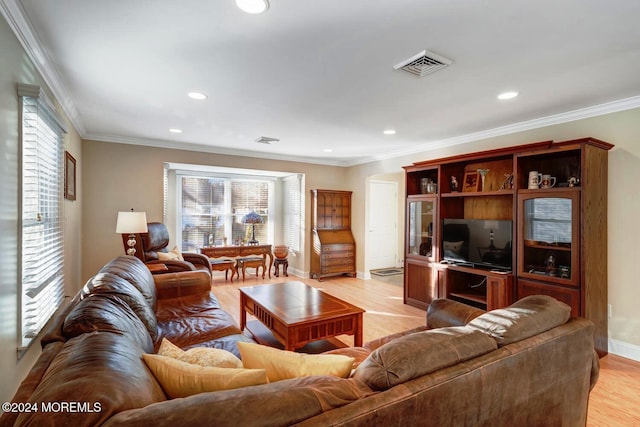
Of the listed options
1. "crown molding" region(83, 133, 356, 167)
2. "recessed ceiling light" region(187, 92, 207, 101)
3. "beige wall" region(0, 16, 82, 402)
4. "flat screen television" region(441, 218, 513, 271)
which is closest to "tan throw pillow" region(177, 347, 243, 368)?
"beige wall" region(0, 16, 82, 402)

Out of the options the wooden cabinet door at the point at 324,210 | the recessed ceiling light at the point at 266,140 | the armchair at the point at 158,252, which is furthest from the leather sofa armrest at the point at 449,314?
the wooden cabinet door at the point at 324,210

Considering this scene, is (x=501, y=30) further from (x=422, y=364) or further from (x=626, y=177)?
(x=626, y=177)

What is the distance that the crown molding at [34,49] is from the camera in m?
1.65

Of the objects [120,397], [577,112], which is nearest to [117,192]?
[120,397]

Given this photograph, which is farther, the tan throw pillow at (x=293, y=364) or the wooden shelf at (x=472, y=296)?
the wooden shelf at (x=472, y=296)

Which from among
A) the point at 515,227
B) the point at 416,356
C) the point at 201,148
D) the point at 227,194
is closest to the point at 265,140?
the point at 201,148

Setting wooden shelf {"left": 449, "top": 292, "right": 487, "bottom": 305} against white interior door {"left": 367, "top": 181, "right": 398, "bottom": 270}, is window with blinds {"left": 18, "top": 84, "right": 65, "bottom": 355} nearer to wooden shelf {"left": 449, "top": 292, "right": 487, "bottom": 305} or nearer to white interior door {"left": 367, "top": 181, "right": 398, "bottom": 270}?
wooden shelf {"left": 449, "top": 292, "right": 487, "bottom": 305}

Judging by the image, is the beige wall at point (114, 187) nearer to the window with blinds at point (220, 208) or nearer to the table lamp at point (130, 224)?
the table lamp at point (130, 224)

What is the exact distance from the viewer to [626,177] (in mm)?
2934

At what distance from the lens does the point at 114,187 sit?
4.53m

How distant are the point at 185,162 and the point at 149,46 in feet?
10.6

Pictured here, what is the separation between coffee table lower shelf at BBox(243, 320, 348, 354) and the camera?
2738mm

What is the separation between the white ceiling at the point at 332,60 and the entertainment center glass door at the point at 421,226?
3.52 feet

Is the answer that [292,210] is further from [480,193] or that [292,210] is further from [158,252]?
[480,193]
